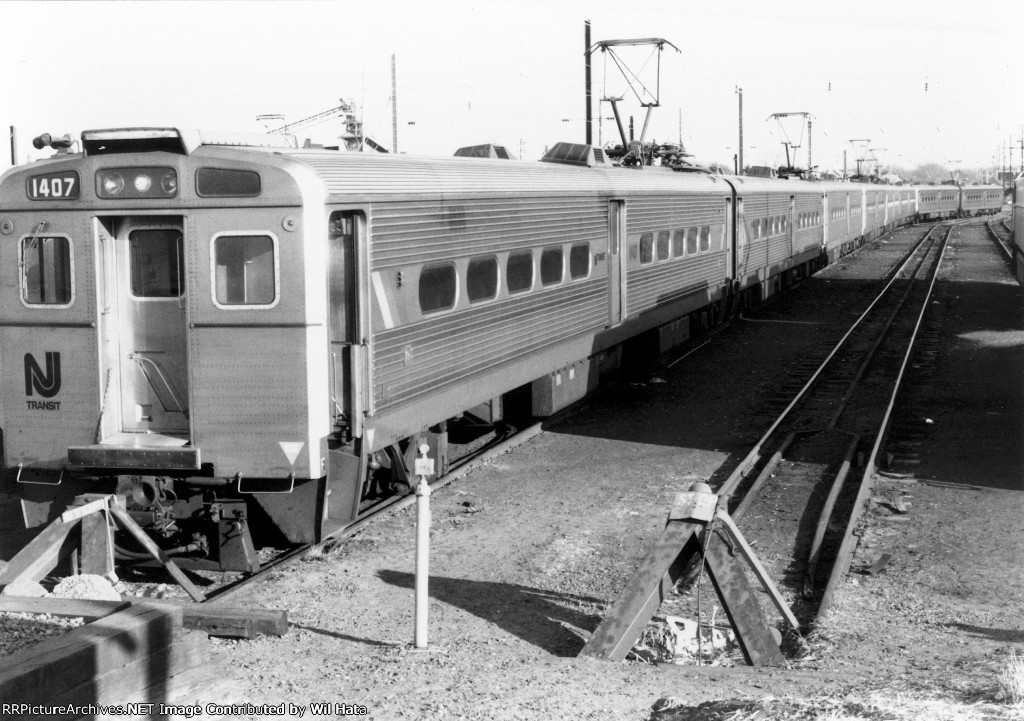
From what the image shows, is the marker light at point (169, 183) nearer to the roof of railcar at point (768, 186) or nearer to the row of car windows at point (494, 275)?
the row of car windows at point (494, 275)

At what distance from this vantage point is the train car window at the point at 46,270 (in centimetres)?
888

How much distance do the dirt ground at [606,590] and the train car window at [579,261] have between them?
185 centimetres

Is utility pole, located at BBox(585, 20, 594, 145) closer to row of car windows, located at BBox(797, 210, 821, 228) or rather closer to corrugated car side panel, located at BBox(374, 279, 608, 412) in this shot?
row of car windows, located at BBox(797, 210, 821, 228)

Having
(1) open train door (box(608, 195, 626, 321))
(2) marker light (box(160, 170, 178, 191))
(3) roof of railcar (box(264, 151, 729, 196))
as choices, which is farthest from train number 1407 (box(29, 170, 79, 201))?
(1) open train door (box(608, 195, 626, 321))

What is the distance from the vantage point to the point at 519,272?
1263 centimetres

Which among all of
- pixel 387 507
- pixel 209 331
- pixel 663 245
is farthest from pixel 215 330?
pixel 663 245

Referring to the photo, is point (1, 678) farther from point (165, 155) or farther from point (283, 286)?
point (165, 155)

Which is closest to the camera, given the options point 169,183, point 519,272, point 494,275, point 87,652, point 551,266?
point 87,652

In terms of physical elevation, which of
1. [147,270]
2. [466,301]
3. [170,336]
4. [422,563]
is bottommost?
[422,563]

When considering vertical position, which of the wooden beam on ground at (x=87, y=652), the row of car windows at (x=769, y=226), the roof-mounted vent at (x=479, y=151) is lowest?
the wooden beam on ground at (x=87, y=652)

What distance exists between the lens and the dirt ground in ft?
20.9

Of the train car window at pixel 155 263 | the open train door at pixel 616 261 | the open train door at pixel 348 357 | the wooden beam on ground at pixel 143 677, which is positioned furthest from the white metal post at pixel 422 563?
the open train door at pixel 616 261

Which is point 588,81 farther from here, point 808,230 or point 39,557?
point 39,557

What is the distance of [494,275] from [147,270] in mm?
3907
